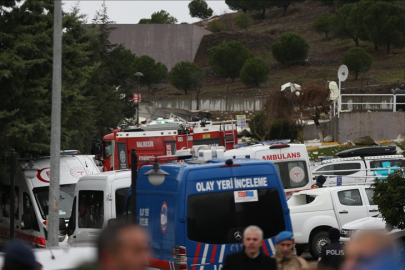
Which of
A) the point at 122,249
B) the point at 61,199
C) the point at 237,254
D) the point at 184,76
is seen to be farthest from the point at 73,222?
the point at 184,76

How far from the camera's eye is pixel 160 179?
854cm

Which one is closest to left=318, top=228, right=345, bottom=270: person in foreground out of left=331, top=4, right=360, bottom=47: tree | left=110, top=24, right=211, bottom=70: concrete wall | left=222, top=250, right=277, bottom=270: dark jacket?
left=222, top=250, right=277, bottom=270: dark jacket

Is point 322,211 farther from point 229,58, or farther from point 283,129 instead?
point 229,58

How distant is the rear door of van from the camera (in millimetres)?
8305

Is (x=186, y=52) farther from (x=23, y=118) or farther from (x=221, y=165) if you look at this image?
(x=221, y=165)

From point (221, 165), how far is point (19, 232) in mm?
7856

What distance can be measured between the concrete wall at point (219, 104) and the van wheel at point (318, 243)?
5663 centimetres

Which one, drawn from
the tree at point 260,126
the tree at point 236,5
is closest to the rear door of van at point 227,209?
the tree at point 260,126

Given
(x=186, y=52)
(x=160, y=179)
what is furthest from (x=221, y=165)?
(x=186, y=52)

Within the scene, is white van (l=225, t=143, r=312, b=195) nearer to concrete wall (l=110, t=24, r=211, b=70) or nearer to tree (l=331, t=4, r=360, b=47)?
tree (l=331, t=4, r=360, b=47)

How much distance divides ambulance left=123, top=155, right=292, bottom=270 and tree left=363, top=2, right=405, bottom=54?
98.5 meters

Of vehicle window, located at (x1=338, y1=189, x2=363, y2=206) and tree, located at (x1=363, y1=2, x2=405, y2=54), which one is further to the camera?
tree, located at (x1=363, y1=2, x2=405, y2=54)

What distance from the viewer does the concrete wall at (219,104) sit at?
248 ft

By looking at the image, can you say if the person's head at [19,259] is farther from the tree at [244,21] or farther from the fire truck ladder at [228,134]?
the tree at [244,21]
